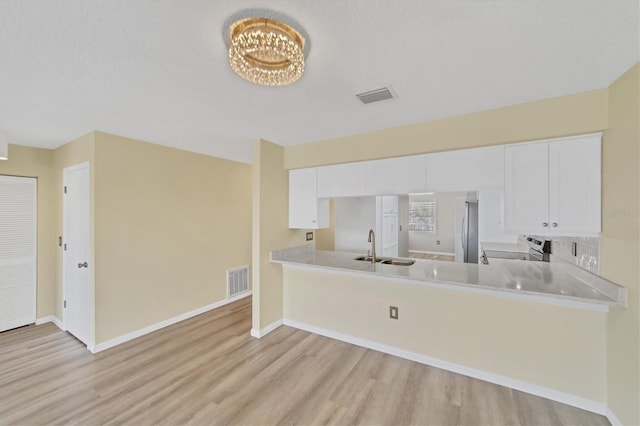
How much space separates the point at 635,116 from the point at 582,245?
3.73ft

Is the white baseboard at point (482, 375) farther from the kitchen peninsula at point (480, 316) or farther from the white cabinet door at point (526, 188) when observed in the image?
the white cabinet door at point (526, 188)

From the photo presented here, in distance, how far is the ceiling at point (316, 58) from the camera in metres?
1.17

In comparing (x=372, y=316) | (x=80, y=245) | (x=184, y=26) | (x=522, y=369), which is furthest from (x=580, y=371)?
(x=80, y=245)

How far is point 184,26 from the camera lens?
4.14ft

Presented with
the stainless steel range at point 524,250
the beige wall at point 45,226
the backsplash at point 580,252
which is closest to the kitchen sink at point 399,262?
the stainless steel range at point 524,250

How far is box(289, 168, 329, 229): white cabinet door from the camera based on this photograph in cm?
337

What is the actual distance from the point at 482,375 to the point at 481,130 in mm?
2174

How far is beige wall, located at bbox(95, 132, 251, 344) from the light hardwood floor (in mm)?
549

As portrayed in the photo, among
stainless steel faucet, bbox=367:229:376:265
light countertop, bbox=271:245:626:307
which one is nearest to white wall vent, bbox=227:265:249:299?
light countertop, bbox=271:245:626:307

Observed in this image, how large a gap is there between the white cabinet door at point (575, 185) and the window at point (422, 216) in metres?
1.18

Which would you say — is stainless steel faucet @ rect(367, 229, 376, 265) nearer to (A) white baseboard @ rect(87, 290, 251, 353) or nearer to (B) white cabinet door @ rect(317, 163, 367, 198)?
(B) white cabinet door @ rect(317, 163, 367, 198)

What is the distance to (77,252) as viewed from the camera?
3.15 meters

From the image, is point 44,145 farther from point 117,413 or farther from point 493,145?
point 493,145

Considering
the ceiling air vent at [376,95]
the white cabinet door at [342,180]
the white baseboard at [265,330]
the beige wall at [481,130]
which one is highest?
the ceiling air vent at [376,95]
